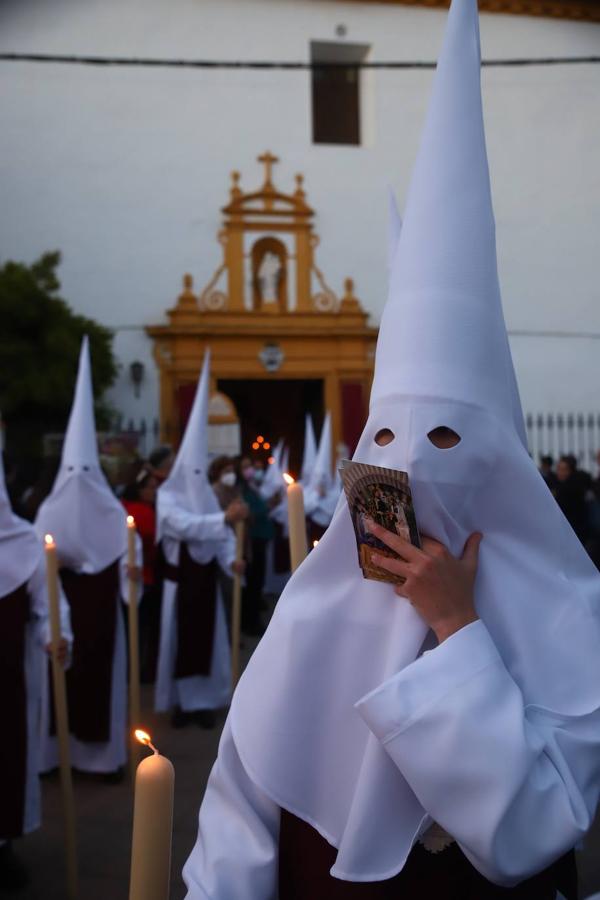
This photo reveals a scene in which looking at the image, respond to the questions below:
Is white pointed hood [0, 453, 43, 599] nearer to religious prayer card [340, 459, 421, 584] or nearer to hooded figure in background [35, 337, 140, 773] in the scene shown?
hooded figure in background [35, 337, 140, 773]

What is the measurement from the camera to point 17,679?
385cm

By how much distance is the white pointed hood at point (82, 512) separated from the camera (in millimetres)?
5273

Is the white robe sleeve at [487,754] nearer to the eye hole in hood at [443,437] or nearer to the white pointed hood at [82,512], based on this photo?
the eye hole in hood at [443,437]

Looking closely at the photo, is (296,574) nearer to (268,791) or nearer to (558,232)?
(268,791)

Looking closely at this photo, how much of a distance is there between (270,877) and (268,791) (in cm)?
15

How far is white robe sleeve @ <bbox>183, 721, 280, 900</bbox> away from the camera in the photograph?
1.58 meters

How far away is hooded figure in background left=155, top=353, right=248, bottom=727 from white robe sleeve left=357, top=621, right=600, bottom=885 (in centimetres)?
486

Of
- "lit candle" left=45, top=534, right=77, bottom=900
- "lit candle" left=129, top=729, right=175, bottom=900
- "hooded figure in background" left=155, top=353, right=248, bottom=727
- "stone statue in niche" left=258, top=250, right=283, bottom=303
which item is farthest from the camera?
"stone statue in niche" left=258, top=250, right=283, bottom=303

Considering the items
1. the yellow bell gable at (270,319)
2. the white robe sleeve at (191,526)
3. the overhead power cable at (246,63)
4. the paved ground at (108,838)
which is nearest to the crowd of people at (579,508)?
the white robe sleeve at (191,526)

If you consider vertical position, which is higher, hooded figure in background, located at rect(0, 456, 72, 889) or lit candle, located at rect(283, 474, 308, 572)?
lit candle, located at rect(283, 474, 308, 572)

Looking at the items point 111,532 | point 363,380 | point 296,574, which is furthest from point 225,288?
point 296,574

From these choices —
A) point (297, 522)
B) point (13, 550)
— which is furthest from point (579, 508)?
point (297, 522)

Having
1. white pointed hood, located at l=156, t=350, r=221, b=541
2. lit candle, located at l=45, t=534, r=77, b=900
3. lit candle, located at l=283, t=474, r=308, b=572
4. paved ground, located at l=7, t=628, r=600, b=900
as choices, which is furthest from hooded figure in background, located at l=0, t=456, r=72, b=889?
white pointed hood, located at l=156, t=350, r=221, b=541

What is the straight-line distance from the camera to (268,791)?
5.30ft
